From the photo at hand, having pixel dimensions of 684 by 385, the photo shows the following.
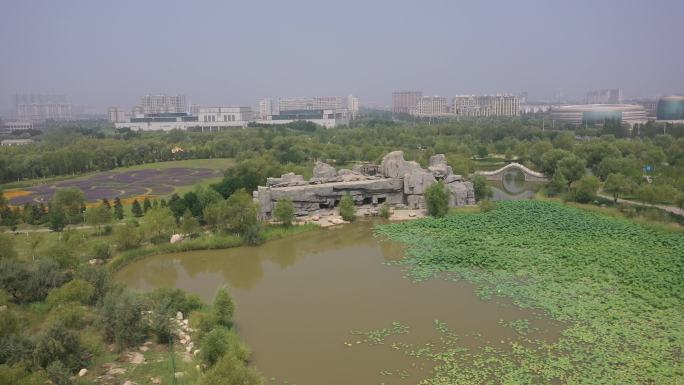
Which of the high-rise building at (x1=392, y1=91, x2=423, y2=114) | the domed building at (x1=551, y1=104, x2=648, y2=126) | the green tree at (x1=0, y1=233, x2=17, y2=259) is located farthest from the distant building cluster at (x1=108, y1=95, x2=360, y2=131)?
the green tree at (x1=0, y1=233, x2=17, y2=259)

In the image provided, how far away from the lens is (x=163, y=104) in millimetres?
129500

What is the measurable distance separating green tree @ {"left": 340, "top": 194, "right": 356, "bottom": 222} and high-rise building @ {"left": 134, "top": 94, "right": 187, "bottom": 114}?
106602 mm

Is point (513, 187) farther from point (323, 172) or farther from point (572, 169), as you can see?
point (323, 172)

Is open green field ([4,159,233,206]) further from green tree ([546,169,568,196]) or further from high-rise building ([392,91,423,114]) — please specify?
high-rise building ([392,91,423,114])

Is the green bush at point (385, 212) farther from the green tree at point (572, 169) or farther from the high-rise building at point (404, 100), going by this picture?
the high-rise building at point (404, 100)

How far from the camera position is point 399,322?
13.6 m

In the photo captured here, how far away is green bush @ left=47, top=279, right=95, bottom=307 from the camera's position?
13.0 m

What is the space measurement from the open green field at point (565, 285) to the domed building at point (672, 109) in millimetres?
79987

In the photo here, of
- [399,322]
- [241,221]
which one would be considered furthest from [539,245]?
[241,221]

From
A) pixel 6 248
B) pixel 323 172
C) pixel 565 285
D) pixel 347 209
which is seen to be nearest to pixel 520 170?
pixel 323 172

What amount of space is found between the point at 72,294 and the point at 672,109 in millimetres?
101470

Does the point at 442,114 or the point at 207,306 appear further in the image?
the point at 442,114

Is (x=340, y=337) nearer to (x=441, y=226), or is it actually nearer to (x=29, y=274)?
(x=29, y=274)

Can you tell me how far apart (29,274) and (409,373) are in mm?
10956
